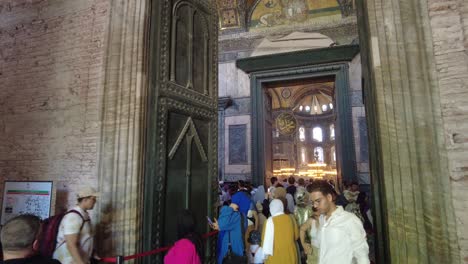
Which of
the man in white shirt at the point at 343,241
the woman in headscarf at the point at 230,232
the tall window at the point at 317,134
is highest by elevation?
the tall window at the point at 317,134

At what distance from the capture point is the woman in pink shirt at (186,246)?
238 centimetres

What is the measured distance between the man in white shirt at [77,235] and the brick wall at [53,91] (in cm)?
67

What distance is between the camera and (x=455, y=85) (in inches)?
98.7

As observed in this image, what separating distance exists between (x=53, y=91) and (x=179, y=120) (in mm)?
1735

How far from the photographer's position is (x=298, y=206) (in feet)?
14.8

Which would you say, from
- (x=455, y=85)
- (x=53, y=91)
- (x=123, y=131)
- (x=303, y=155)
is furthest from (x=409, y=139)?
(x=303, y=155)

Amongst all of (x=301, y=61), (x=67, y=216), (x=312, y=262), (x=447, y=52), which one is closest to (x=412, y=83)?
(x=447, y=52)

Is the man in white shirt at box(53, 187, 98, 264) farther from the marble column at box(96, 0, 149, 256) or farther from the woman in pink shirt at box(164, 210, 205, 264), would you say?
the woman in pink shirt at box(164, 210, 205, 264)

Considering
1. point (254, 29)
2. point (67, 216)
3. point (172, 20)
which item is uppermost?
point (254, 29)

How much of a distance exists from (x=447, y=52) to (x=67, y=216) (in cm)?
376

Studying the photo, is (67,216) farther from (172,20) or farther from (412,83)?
(412,83)

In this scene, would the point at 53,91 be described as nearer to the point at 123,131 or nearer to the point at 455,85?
the point at 123,131

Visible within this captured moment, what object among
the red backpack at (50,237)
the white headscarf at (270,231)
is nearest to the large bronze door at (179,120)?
the red backpack at (50,237)

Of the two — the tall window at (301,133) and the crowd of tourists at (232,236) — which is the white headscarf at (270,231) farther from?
the tall window at (301,133)
